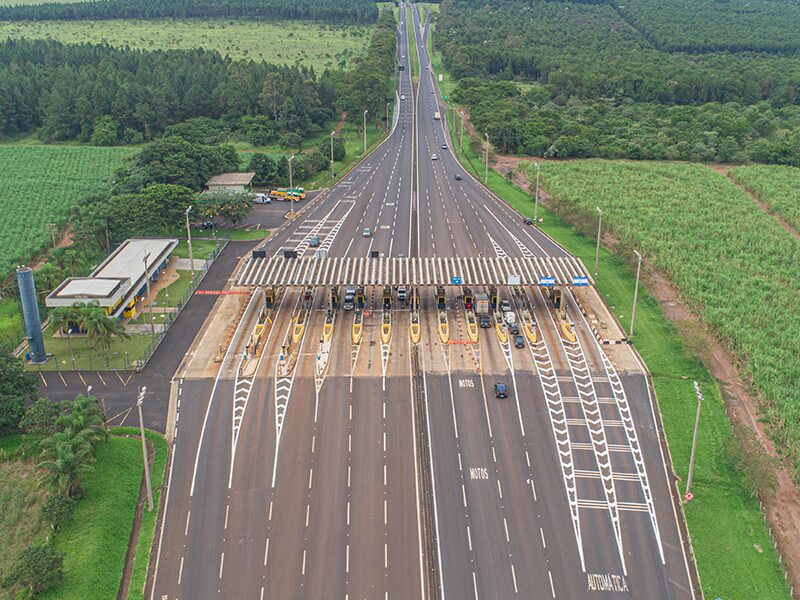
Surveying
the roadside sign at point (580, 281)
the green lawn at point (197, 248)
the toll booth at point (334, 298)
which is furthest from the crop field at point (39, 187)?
the roadside sign at point (580, 281)

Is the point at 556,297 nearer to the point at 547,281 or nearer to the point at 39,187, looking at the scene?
the point at 547,281

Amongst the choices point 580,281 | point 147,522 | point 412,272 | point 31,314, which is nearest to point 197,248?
point 31,314

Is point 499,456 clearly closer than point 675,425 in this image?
Yes

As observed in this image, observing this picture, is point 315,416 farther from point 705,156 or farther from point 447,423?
point 705,156

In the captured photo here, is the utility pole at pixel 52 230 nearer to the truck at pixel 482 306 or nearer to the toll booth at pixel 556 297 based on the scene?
the truck at pixel 482 306

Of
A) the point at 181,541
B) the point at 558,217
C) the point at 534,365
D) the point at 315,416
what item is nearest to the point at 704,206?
the point at 558,217

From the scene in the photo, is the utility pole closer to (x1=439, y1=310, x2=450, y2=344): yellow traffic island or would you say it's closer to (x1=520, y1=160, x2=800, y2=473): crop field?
(x1=439, y1=310, x2=450, y2=344): yellow traffic island
